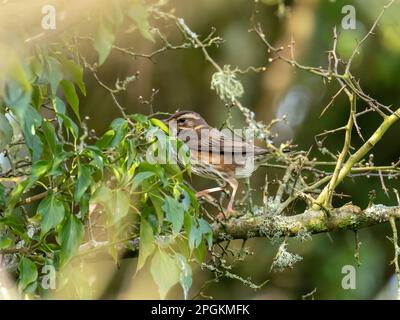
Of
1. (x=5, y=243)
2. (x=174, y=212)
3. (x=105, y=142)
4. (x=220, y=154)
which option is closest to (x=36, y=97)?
(x=105, y=142)

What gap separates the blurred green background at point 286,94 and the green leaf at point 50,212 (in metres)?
4.90

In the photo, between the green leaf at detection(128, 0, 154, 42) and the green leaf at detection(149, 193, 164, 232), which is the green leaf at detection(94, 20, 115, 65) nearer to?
the green leaf at detection(128, 0, 154, 42)

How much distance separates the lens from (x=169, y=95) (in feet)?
33.1

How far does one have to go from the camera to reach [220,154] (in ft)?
22.5

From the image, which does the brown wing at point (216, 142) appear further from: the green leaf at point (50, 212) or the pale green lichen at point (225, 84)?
the green leaf at point (50, 212)

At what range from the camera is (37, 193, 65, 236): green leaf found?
156 inches

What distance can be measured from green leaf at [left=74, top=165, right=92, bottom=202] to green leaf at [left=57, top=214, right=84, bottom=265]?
15cm

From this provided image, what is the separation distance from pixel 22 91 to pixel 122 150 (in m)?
1.43

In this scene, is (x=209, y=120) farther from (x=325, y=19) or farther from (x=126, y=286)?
(x=126, y=286)

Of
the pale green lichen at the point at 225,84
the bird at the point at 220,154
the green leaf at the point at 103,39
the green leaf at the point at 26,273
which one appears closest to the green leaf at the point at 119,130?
the green leaf at the point at 103,39

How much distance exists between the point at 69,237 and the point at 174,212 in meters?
0.54

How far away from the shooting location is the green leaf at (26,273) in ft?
13.6

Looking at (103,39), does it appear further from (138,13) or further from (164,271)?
(164,271)

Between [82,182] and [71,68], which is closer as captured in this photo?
[82,182]
